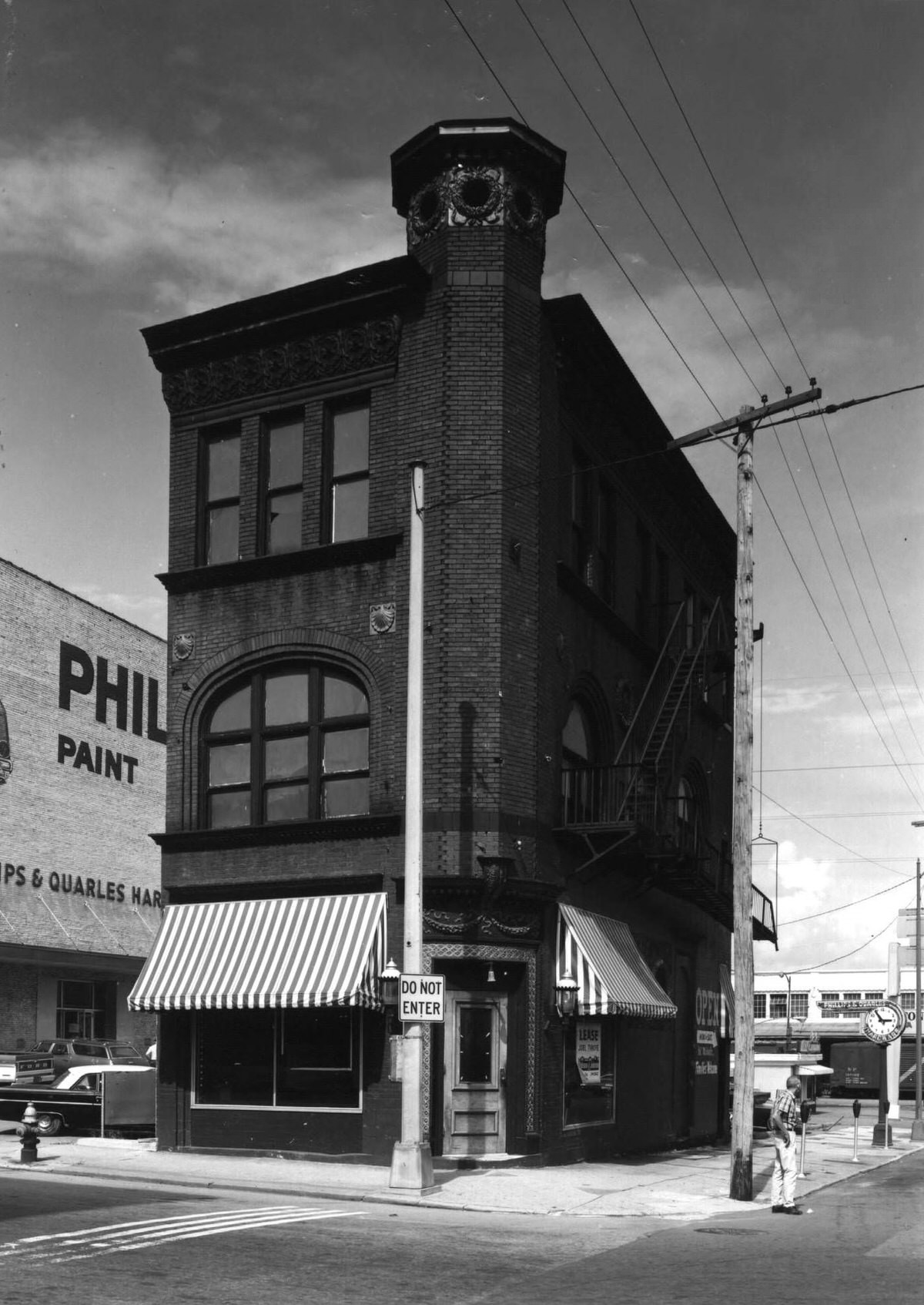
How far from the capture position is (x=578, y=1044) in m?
25.4

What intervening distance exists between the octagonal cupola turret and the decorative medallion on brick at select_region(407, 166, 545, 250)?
0.01 meters

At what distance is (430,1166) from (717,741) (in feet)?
63.9

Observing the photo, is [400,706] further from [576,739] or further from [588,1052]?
[588,1052]

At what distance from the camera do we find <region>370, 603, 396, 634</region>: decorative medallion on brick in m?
24.2

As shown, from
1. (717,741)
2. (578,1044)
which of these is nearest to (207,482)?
(578,1044)

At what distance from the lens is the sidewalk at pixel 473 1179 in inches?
752

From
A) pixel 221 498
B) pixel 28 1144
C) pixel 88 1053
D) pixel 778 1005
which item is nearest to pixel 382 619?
pixel 221 498

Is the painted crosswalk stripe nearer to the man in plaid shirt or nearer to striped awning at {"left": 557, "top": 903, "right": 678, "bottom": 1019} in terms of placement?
the man in plaid shirt

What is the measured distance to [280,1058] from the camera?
23844 millimetres

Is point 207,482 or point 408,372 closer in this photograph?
point 408,372

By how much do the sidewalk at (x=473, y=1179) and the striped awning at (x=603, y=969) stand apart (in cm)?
249

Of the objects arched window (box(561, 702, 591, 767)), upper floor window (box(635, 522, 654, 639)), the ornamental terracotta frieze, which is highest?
the ornamental terracotta frieze

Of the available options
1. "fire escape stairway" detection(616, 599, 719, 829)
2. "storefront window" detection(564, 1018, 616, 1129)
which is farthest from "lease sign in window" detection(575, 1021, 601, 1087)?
"fire escape stairway" detection(616, 599, 719, 829)

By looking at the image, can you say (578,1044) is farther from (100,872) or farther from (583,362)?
(100,872)
